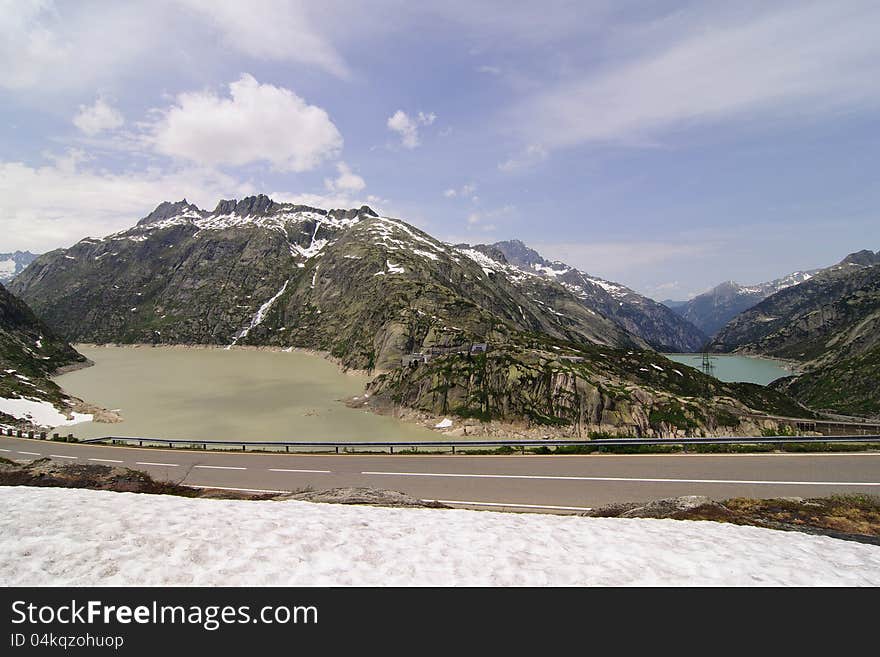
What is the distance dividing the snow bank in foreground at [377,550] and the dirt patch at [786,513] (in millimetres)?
1064

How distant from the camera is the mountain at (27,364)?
178 ft

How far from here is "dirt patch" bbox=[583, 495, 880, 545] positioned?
10.3 m

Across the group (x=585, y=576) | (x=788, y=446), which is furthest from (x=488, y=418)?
(x=585, y=576)

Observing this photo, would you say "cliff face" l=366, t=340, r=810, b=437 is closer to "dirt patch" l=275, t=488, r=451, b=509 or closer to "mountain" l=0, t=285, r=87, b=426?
"dirt patch" l=275, t=488, r=451, b=509

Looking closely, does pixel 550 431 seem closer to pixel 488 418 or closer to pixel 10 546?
pixel 488 418

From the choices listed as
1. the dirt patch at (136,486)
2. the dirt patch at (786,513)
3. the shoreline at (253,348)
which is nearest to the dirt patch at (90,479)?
the dirt patch at (136,486)

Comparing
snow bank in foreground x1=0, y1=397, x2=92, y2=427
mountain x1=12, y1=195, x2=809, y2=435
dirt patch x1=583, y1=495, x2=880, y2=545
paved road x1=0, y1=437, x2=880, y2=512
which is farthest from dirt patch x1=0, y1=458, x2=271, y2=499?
snow bank in foreground x1=0, y1=397, x2=92, y2=427

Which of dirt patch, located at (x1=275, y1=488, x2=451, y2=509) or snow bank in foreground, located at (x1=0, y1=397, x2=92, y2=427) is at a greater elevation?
dirt patch, located at (x1=275, y1=488, x2=451, y2=509)

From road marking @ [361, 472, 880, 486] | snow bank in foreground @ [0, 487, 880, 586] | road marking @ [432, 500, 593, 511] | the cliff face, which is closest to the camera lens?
snow bank in foreground @ [0, 487, 880, 586]

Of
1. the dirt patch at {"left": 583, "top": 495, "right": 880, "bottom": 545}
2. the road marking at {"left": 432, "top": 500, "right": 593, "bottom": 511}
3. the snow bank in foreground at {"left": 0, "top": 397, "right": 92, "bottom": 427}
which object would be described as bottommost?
the snow bank in foreground at {"left": 0, "top": 397, "right": 92, "bottom": 427}

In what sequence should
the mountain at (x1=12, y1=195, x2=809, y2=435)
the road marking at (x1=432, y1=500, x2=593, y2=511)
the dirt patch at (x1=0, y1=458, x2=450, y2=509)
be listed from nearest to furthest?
the dirt patch at (x1=0, y1=458, x2=450, y2=509)
the road marking at (x1=432, y1=500, x2=593, y2=511)
the mountain at (x1=12, y1=195, x2=809, y2=435)

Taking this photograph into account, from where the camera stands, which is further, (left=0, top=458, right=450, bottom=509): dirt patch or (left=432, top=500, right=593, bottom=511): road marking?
(left=432, top=500, right=593, bottom=511): road marking

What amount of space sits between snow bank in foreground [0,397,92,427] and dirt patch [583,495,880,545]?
2664 inches

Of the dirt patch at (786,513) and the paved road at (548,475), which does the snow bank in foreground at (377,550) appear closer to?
the dirt patch at (786,513)
